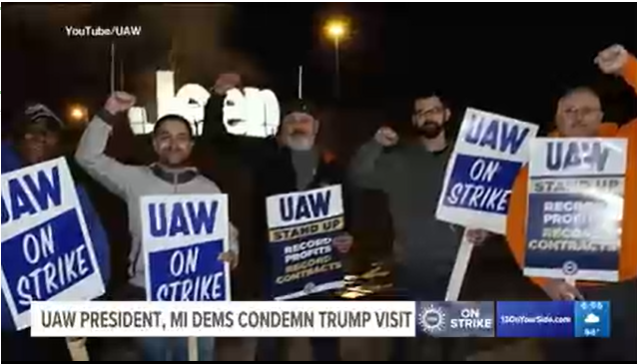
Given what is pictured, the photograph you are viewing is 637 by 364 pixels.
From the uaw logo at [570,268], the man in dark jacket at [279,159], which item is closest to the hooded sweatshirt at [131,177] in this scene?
the man in dark jacket at [279,159]

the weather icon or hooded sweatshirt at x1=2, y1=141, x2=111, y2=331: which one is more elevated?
hooded sweatshirt at x1=2, y1=141, x2=111, y2=331

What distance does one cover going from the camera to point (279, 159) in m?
3.05

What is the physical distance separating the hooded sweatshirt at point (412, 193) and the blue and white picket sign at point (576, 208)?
26 cm

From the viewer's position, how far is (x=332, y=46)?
3021 mm

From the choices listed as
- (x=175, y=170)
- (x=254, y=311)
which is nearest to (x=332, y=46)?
(x=175, y=170)

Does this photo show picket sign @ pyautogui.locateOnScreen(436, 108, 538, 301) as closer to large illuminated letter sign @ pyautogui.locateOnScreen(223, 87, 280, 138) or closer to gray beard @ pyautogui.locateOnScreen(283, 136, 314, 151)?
gray beard @ pyautogui.locateOnScreen(283, 136, 314, 151)

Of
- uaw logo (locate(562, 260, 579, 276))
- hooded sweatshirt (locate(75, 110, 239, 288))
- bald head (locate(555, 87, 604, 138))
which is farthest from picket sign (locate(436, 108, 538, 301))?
hooded sweatshirt (locate(75, 110, 239, 288))

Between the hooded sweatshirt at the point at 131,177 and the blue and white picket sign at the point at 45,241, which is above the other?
the hooded sweatshirt at the point at 131,177

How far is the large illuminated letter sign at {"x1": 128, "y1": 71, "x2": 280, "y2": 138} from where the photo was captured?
3.02 metres

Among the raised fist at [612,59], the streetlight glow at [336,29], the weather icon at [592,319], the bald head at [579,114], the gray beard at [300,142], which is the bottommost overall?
the weather icon at [592,319]

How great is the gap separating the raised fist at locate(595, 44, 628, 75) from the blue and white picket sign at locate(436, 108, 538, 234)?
0.29 meters

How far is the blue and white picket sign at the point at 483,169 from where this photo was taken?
3.02 m

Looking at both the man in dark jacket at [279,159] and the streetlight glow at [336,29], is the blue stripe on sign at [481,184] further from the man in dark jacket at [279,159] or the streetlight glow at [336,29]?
the streetlight glow at [336,29]

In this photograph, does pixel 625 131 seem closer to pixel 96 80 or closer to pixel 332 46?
pixel 332 46
